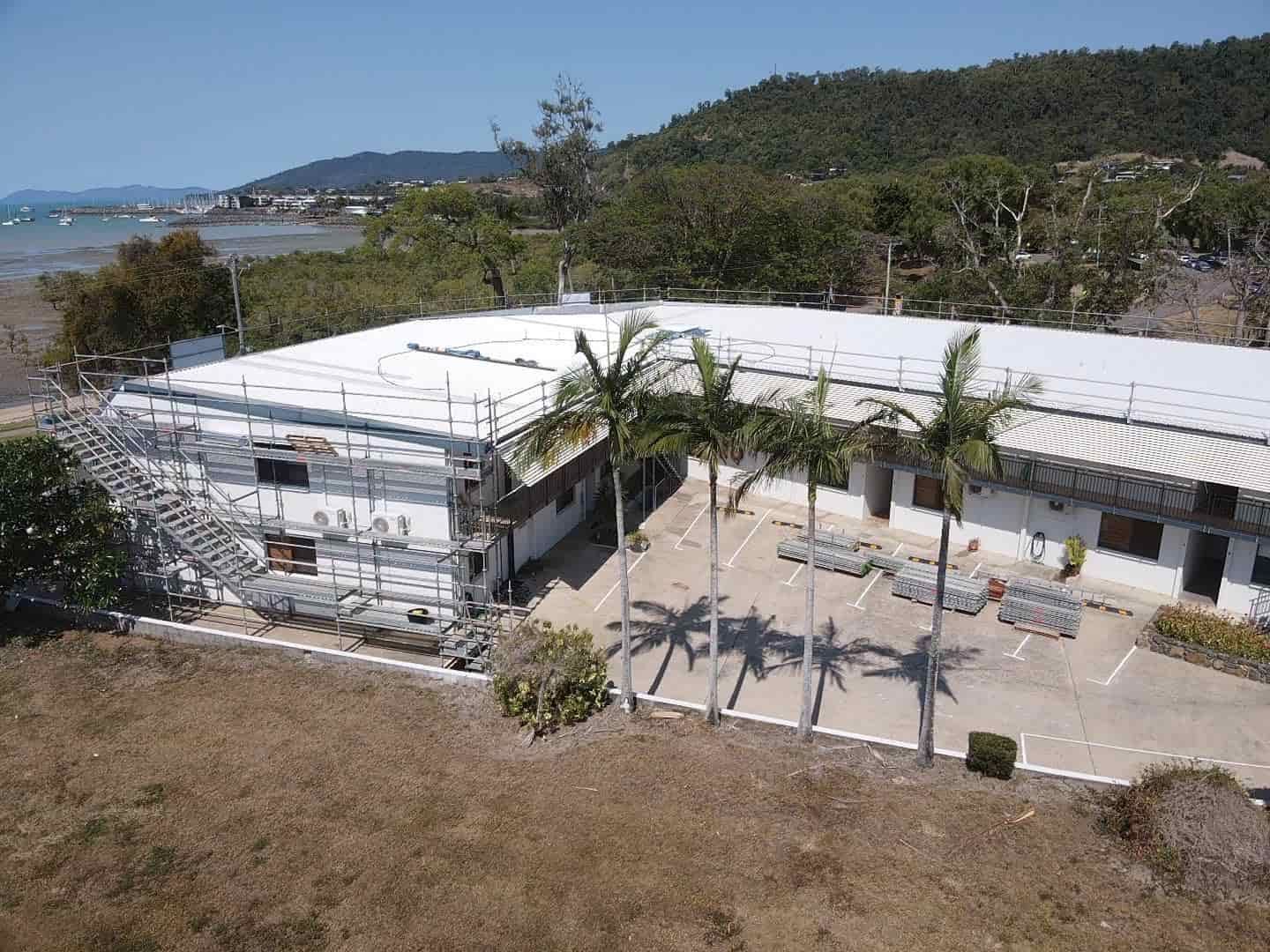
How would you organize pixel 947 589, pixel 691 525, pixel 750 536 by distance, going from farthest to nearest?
pixel 691 525 → pixel 750 536 → pixel 947 589

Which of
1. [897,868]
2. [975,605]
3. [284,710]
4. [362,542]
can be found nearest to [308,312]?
[362,542]

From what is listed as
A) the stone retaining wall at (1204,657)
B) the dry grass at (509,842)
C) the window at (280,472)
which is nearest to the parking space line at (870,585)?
the stone retaining wall at (1204,657)

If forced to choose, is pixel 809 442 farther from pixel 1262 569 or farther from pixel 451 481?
pixel 1262 569

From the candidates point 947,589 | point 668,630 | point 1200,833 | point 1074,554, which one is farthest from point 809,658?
point 1074,554

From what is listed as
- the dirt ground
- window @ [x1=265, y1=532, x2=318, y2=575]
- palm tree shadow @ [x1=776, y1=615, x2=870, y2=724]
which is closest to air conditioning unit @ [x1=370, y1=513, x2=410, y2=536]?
window @ [x1=265, y1=532, x2=318, y2=575]

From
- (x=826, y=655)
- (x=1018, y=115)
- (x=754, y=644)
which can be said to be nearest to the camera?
(x=826, y=655)

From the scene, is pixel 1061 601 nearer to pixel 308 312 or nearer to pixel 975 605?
pixel 975 605

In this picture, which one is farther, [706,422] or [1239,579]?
[1239,579]
